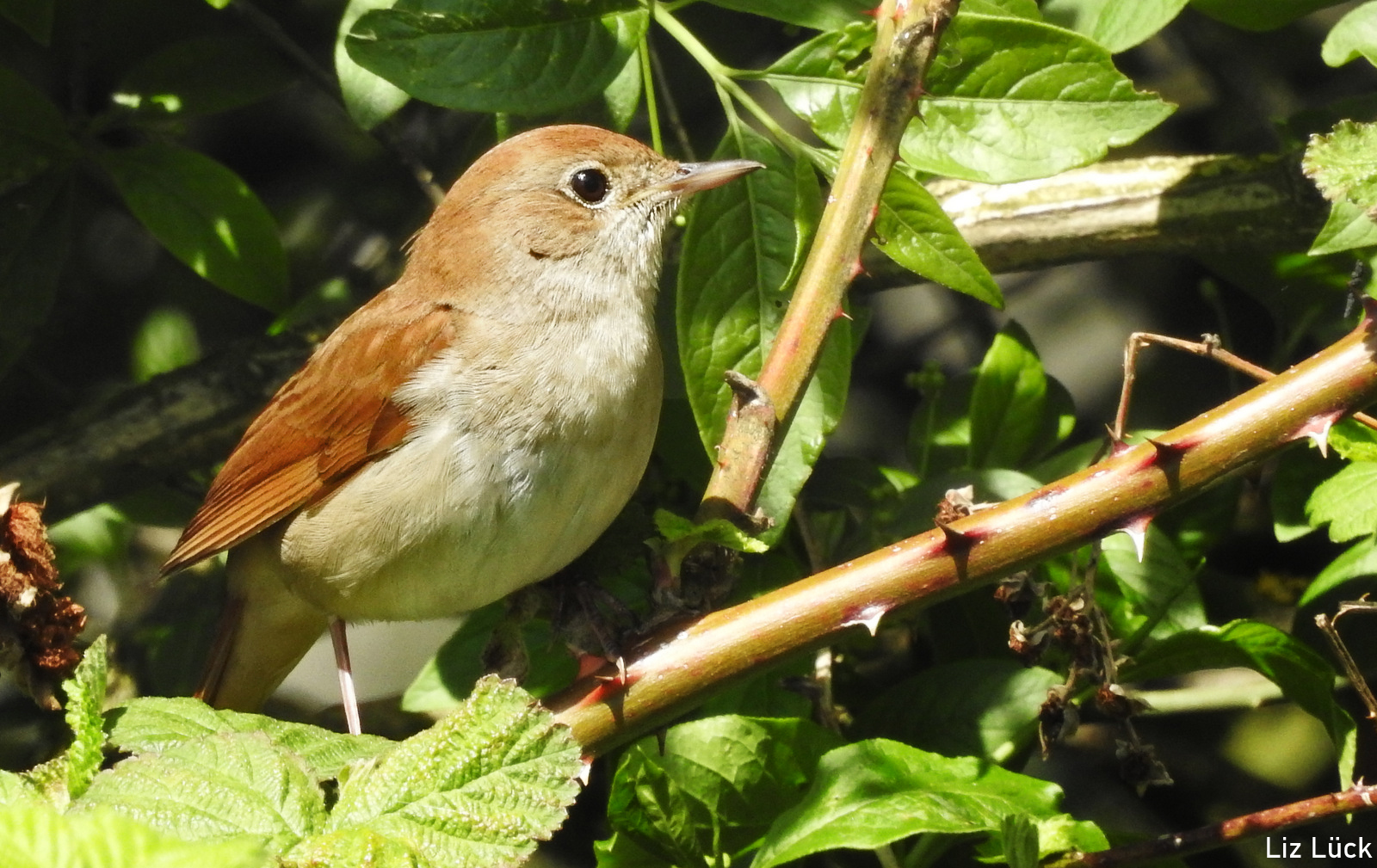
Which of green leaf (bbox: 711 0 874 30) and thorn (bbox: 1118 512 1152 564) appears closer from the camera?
thorn (bbox: 1118 512 1152 564)

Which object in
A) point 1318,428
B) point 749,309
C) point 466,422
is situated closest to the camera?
point 1318,428

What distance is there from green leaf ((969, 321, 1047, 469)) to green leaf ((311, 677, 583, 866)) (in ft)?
4.81

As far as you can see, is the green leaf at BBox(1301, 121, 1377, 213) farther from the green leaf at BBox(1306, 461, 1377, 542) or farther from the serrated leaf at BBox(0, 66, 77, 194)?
the serrated leaf at BBox(0, 66, 77, 194)

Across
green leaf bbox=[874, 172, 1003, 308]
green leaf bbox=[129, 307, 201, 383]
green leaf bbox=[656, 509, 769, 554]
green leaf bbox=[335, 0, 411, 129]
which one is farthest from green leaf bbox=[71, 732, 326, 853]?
green leaf bbox=[129, 307, 201, 383]

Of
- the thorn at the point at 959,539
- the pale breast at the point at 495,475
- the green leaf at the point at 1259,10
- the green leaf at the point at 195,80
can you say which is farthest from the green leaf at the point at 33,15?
the green leaf at the point at 1259,10

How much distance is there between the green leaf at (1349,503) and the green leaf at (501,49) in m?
1.34

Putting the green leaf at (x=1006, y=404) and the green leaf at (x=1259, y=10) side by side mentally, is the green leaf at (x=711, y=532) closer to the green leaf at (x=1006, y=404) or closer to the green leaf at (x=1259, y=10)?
the green leaf at (x=1006, y=404)

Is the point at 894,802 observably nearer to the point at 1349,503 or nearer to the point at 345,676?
the point at 1349,503

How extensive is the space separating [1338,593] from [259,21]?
267 centimetres

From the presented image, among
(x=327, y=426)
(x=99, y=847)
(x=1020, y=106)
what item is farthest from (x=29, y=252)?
(x=99, y=847)

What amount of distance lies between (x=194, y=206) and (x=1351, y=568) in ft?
8.09

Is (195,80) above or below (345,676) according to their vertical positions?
above

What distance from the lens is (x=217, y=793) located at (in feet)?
4.89

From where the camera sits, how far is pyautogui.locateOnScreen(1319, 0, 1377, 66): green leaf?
2.26 meters
